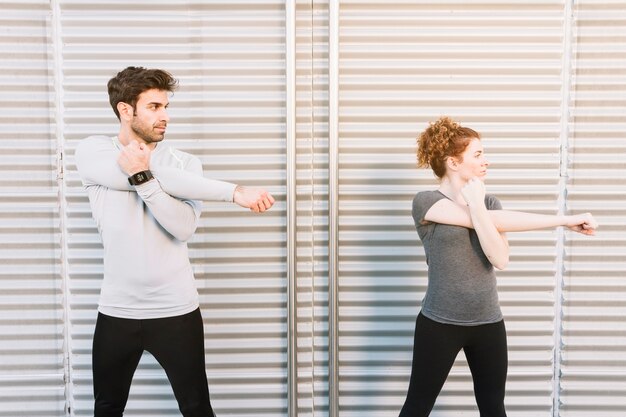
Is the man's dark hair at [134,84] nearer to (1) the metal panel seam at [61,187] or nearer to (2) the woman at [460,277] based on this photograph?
(1) the metal panel seam at [61,187]

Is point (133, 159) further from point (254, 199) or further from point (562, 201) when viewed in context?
point (562, 201)

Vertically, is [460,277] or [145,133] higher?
[145,133]

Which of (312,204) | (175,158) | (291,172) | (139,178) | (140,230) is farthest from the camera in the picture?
(312,204)

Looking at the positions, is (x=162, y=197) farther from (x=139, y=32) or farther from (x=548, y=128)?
(x=548, y=128)

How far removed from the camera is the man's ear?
90.6 inches

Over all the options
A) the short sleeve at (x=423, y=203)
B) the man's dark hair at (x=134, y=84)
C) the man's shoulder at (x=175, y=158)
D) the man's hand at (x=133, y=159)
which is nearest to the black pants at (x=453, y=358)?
the short sleeve at (x=423, y=203)

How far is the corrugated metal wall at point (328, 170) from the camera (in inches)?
119

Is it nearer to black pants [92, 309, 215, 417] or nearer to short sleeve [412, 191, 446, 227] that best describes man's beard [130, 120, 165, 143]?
black pants [92, 309, 215, 417]

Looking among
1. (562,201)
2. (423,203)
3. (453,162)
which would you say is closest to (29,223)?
A: (423,203)

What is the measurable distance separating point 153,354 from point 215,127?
1249mm

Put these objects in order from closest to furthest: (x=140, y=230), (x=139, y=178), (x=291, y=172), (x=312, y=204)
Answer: (x=139, y=178) → (x=140, y=230) → (x=291, y=172) → (x=312, y=204)

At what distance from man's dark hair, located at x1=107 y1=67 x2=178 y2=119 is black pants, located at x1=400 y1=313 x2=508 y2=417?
4.64 ft

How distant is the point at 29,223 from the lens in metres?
3.10

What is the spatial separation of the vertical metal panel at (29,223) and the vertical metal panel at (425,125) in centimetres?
151
